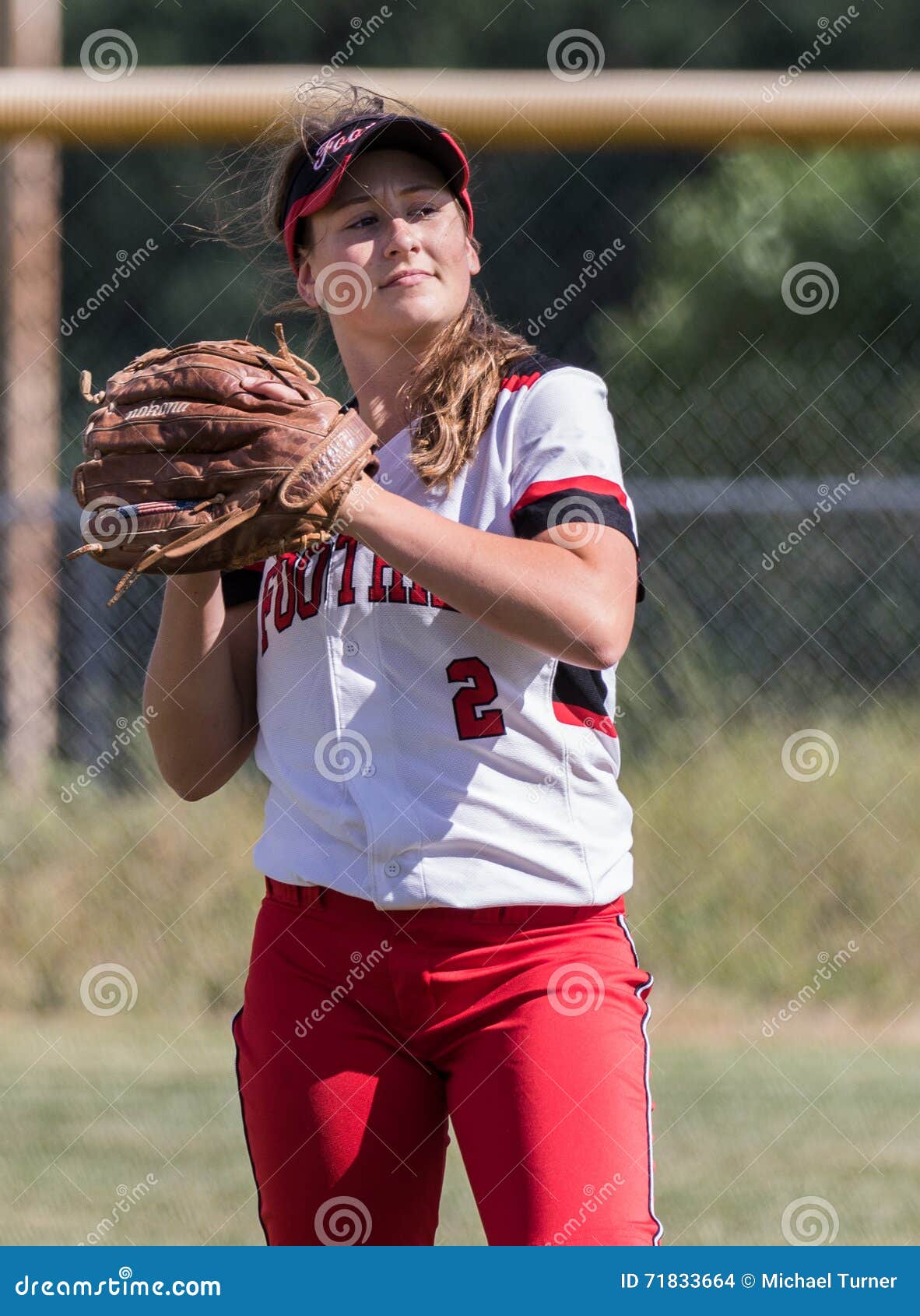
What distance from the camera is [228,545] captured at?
1616 millimetres

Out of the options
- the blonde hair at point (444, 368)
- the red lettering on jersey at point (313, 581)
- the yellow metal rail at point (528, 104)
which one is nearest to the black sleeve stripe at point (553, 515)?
the blonde hair at point (444, 368)

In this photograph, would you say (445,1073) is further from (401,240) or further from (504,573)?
(401,240)

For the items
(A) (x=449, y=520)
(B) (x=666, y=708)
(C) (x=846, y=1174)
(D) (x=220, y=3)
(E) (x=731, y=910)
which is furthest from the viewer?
(D) (x=220, y=3)

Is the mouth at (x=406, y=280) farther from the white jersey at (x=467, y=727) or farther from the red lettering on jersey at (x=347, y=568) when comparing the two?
the red lettering on jersey at (x=347, y=568)

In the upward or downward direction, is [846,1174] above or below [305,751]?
below

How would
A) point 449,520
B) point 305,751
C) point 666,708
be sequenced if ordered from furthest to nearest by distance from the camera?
point 666,708, point 305,751, point 449,520

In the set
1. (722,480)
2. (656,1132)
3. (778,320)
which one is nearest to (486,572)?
(656,1132)

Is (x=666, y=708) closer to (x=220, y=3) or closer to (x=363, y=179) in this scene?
(x=363, y=179)

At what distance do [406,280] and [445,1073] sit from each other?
36.0 inches

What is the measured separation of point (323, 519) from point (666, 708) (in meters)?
3.48

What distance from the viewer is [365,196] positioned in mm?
1798

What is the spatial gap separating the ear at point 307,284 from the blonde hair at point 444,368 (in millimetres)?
28

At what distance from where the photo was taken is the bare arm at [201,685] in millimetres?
1804

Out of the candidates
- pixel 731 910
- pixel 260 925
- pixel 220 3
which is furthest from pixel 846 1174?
pixel 220 3
